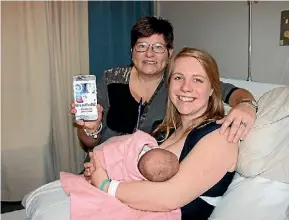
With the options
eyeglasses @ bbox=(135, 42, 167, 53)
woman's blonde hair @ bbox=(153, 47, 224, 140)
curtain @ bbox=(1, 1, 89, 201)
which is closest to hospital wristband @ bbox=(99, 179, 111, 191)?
woman's blonde hair @ bbox=(153, 47, 224, 140)

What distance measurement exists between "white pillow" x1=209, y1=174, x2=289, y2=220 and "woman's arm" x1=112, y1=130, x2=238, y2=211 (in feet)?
0.32

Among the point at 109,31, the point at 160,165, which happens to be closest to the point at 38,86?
the point at 109,31

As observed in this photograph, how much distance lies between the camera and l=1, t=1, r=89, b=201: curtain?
111 inches

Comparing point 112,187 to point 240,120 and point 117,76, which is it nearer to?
point 240,120

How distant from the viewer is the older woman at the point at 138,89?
1.76m

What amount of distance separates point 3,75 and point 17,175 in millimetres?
728

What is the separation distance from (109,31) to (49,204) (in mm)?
1905

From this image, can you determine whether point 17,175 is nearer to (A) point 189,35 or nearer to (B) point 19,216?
(B) point 19,216

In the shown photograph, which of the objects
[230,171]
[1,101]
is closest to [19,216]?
[230,171]

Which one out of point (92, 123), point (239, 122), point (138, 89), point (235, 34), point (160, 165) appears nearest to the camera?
point (160, 165)

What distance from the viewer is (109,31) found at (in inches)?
122

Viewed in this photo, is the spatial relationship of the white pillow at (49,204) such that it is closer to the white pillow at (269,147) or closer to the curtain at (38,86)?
the white pillow at (269,147)

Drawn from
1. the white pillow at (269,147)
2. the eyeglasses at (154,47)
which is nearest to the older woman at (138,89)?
the eyeglasses at (154,47)

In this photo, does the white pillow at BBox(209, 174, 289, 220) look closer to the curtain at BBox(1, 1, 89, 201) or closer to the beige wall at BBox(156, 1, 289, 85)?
the beige wall at BBox(156, 1, 289, 85)
